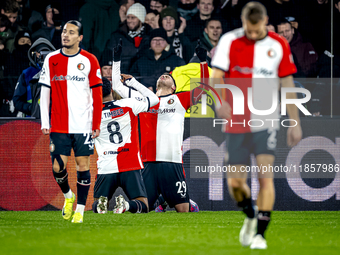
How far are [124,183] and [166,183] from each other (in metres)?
0.58

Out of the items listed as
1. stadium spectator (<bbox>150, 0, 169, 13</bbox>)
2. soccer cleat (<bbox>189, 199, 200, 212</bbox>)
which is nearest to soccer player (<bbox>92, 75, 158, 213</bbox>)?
soccer cleat (<bbox>189, 199, 200, 212</bbox>)

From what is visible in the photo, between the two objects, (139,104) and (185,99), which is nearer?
(139,104)

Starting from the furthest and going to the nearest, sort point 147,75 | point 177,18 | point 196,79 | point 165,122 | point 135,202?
point 177,18 → point 147,75 → point 196,79 → point 165,122 → point 135,202

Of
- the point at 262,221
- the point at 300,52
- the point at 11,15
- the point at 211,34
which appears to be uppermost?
the point at 11,15

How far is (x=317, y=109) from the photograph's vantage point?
765 centimetres

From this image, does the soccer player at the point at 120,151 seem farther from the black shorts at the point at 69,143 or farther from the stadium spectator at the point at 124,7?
the stadium spectator at the point at 124,7

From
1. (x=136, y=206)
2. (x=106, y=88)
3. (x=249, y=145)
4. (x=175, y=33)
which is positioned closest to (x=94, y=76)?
(x=106, y=88)

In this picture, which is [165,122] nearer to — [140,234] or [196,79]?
[196,79]

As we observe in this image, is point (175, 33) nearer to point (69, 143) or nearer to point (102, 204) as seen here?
point (102, 204)

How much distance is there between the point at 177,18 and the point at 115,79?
11.3 ft

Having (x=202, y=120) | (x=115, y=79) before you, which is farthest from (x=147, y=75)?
(x=115, y=79)

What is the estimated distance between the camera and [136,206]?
5691mm

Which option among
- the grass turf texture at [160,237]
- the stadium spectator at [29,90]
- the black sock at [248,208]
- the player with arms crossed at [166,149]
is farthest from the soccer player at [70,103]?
the stadium spectator at [29,90]

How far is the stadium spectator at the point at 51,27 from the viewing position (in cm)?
859
